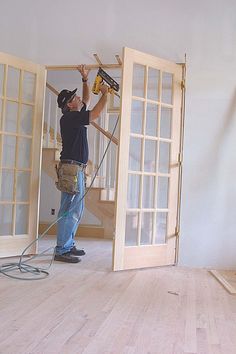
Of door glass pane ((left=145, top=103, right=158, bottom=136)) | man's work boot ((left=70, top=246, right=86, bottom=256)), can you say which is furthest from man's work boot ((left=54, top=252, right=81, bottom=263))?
door glass pane ((left=145, top=103, right=158, bottom=136))

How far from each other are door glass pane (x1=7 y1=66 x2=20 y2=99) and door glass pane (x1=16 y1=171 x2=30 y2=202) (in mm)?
701

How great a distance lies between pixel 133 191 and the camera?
310cm

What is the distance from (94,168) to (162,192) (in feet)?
7.24

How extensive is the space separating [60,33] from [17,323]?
267cm

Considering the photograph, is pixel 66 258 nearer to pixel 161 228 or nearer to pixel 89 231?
pixel 161 228

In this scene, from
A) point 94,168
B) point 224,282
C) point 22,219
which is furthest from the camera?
point 94,168

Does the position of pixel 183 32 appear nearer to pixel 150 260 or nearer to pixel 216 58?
pixel 216 58

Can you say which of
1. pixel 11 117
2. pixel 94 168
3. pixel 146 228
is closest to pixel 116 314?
pixel 146 228

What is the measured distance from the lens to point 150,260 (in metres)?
3.15

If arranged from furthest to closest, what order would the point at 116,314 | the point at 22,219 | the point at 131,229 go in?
the point at 22,219 < the point at 131,229 < the point at 116,314

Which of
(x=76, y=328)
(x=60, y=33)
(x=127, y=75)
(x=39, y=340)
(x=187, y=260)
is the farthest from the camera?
(x=60, y=33)

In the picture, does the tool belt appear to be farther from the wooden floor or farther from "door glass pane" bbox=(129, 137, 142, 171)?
the wooden floor

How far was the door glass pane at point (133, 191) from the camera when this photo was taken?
3.08 m

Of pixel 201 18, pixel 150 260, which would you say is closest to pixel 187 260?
pixel 150 260
